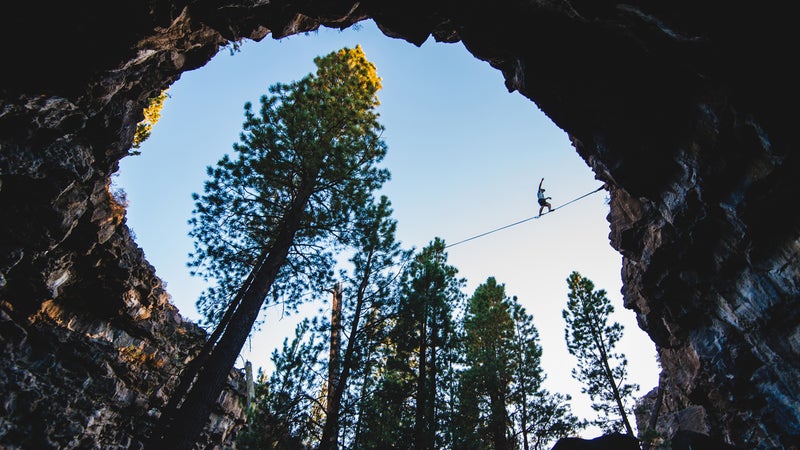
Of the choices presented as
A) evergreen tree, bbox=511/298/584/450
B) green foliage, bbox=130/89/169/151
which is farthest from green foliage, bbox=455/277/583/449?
green foliage, bbox=130/89/169/151

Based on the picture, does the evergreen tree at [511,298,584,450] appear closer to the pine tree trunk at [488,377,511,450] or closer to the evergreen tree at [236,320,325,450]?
the pine tree trunk at [488,377,511,450]

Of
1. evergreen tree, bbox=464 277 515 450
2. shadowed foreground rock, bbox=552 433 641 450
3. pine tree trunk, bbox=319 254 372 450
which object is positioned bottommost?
shadowed foreground rock, bbox=552 433 641 450

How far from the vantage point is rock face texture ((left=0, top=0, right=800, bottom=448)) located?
25.6 feet

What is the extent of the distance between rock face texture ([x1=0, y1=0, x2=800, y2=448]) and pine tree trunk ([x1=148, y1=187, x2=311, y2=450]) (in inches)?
119


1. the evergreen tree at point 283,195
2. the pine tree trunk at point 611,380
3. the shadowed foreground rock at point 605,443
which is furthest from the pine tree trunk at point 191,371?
the pine tree trunk at point 611,380

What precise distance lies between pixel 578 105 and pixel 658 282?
7.09 meters

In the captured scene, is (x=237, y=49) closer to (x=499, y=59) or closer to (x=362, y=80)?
(x=362, y=80)

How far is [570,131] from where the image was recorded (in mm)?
11656

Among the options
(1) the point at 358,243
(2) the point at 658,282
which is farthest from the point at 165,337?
(2) the point at 658,282

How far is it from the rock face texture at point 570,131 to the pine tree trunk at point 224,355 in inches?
119

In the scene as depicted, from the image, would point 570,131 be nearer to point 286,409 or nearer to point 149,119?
point 286,409

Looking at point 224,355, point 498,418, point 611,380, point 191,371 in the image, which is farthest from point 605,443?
point 611,380

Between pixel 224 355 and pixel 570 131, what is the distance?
12010 mm

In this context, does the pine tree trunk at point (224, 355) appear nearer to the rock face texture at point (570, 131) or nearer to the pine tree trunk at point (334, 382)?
the pine tree trunk at point (334, 382)
